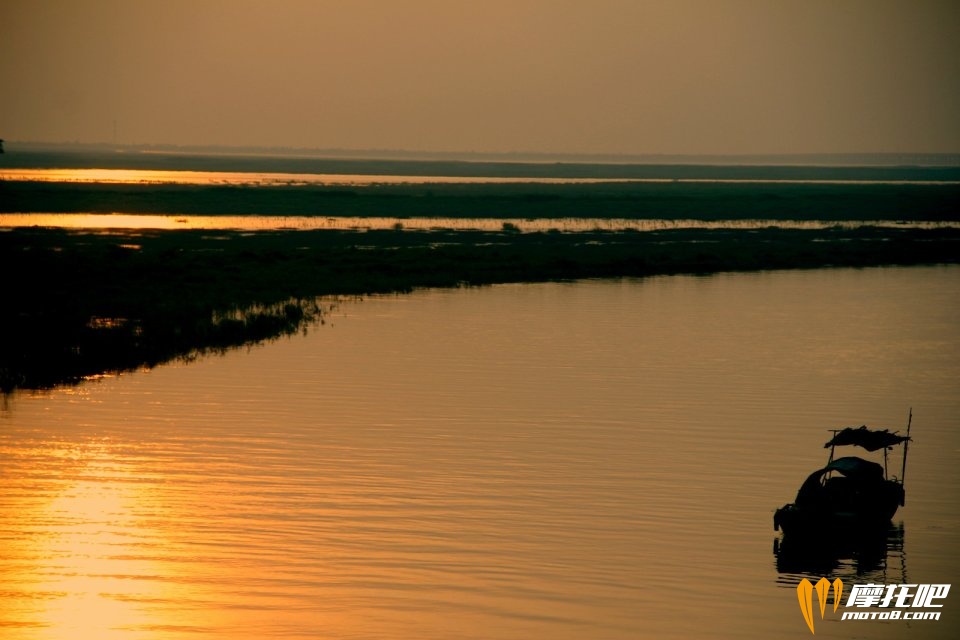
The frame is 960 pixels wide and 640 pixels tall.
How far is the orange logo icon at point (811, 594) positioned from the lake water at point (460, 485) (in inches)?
6.5

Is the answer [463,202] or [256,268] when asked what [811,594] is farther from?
[463,202]

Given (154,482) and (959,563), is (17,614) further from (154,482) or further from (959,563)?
(959,563)

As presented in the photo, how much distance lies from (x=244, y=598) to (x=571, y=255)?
55526 mm

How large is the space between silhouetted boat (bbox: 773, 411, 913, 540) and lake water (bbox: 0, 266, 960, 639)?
0.51 meters

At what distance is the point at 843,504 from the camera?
21000mm

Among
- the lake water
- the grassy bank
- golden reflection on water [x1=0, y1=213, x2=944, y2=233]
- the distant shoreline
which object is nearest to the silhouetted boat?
the lake water

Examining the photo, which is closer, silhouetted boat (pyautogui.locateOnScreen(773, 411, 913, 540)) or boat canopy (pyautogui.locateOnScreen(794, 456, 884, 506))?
silhouetted boat (pyautogui.locateOnScreen(773, 411, 913, 540))

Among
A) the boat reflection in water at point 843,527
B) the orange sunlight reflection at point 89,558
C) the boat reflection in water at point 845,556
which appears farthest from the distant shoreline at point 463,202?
the boat reflection in water at point 845,556

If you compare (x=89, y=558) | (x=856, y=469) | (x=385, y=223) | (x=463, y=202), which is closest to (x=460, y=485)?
(x=856, y=469)

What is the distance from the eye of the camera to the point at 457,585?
18.2 meters

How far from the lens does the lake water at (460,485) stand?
1738cm

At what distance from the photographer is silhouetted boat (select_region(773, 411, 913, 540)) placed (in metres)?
20.2

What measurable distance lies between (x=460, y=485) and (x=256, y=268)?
38.8 metres

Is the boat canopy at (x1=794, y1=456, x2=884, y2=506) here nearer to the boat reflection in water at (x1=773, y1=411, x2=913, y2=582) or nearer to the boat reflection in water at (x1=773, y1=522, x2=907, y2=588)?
the boat reflection in water at (x1=773, y1=411, x2=913, y2=582)
